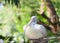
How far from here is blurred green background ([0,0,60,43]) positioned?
1.59m

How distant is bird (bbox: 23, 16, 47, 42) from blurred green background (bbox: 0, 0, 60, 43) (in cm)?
4

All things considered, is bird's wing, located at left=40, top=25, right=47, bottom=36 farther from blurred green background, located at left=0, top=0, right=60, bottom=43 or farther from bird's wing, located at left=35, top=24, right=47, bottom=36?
blurred green background, located at left=0, top=0, right=60, bottom=43

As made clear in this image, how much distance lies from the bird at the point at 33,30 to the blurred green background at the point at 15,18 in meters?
0.04

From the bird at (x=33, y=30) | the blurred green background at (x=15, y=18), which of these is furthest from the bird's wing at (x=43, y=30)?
the blurred green background at (x=15, y=18)

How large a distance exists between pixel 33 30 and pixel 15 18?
0.69 ft

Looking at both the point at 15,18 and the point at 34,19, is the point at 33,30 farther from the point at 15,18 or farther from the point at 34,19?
the point at 15,18

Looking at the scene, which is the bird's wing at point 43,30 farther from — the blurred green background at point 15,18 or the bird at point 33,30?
the blurred green background at point 15,18

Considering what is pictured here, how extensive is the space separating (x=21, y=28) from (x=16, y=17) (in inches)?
4.6

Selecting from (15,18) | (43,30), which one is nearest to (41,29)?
(43,30)

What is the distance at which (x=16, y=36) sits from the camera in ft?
5.23

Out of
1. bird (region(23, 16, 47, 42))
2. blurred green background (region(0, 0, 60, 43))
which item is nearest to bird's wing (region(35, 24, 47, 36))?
bird (region(23, 16, 47, 42))

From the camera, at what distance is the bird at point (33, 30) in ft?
5.18

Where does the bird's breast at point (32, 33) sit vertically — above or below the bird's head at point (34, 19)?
below

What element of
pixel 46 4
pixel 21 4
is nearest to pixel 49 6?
pixel 46 4
